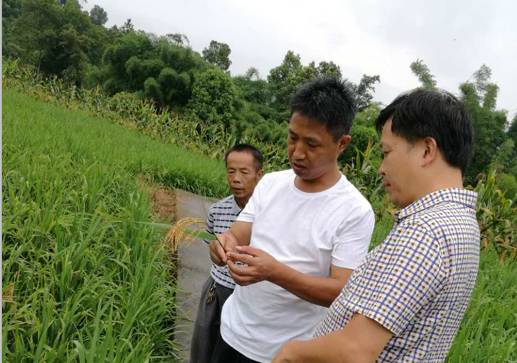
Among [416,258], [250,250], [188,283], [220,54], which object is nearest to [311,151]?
[250,250]

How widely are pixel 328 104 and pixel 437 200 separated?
0.63m

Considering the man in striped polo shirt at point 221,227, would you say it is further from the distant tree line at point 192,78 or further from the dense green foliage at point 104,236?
the distant tree line at point 192,78

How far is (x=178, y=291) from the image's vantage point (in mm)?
2896

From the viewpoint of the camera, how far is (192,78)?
2256 cm

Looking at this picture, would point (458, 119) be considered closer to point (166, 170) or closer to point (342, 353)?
point (342, 353)

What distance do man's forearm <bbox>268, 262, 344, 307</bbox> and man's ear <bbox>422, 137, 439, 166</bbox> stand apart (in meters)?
0.50

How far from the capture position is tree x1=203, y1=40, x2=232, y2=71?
3309 centimetres

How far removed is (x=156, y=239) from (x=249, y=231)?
166cm

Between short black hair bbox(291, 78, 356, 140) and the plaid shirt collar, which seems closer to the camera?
the plaid shirt collar

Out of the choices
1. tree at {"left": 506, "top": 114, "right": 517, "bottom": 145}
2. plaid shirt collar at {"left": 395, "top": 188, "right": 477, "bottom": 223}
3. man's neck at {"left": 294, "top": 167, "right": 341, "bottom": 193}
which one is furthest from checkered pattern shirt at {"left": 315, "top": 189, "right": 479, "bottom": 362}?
tree at {"left": 506, "top": 114, "right": 517, "bottom": 145}

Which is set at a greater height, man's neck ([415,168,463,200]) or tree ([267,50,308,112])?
tree ([267,50,308,112])

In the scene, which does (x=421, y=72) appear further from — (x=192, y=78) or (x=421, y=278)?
(x=421, y=278)

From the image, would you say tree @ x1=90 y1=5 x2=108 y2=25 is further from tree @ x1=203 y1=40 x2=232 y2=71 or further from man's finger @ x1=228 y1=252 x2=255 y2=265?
man's finger @ x1=228 y1=252 x2=255 y2=265

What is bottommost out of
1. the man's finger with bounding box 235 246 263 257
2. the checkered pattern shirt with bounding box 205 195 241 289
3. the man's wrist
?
the checkered pattern shirt with bounding box 205 195 241 289
